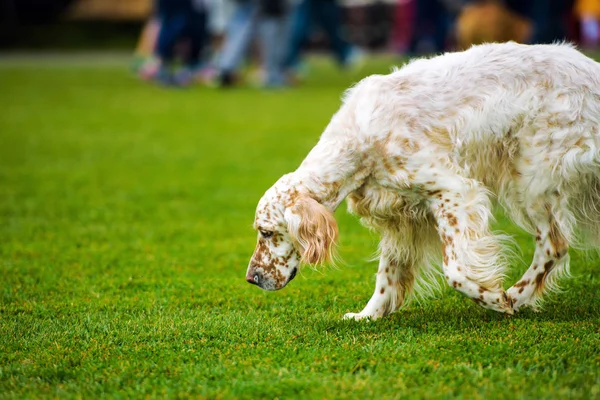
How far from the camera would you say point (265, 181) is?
27.2ft

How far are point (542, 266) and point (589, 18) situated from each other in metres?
16.4

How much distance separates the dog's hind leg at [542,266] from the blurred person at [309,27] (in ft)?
41.4

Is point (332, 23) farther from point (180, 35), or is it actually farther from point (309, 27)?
point (180, 35)

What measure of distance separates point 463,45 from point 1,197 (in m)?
9.23

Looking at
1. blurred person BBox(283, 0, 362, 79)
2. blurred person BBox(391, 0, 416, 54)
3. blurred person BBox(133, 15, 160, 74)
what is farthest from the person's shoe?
blurred person BBox(391, 0, 416, 54)

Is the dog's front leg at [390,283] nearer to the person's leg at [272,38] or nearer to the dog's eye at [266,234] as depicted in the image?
the dog's eye at [266,234]

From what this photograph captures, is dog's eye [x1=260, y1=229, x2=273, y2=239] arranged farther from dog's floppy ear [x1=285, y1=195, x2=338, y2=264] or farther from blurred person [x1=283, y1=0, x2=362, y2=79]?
blurred person [x1=283, y1=0, x2=362, y2=79]

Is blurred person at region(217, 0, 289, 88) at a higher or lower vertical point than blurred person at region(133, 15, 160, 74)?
higher

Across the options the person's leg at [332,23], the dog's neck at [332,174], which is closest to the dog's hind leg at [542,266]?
the dog's neck at [332,174]

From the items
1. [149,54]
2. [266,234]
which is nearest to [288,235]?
[266,234]

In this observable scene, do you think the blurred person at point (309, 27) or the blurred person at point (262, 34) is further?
the blurred person at point (309, 27)

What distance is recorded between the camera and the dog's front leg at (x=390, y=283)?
461 cm

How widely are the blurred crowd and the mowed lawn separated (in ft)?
21.7

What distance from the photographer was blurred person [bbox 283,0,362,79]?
55.6 feet
